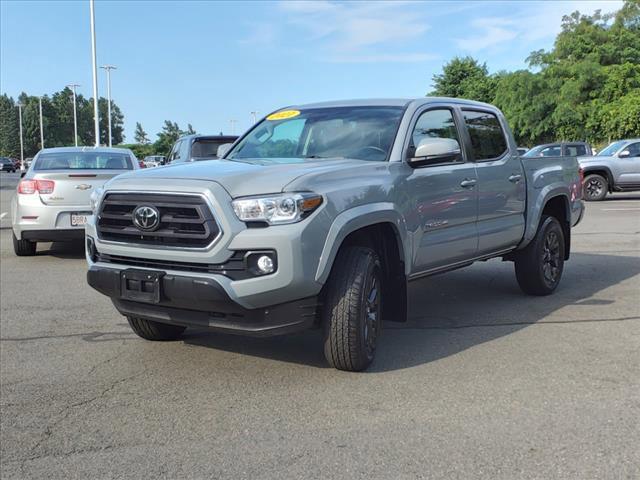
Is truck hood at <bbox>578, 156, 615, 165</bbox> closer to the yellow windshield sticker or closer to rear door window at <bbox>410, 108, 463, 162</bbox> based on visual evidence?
rear door window at <bbox>410, 108, 463, 162</bbox>

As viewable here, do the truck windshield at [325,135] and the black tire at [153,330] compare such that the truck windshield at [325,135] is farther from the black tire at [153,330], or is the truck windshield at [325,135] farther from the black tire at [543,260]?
the black tire at [543,260]

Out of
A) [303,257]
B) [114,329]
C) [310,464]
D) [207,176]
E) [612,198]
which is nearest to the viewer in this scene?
[310,464]

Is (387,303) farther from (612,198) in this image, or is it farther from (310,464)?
(612,198)

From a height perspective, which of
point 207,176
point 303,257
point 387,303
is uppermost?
point 207,176

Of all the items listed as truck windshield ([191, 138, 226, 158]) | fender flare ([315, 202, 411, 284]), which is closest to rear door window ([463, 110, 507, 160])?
fender flare ([315, 202, 411, 284])

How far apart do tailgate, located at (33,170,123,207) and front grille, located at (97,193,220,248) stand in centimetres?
512

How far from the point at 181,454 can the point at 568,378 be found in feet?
8.25

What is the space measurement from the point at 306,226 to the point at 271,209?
229 mm

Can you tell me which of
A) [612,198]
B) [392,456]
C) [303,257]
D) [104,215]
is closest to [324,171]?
[303,257]

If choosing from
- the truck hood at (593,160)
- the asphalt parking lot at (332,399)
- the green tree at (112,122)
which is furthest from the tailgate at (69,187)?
the green tree at (112,122)

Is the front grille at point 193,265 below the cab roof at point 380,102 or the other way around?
below

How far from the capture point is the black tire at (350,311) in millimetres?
4176

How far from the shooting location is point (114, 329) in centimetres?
570

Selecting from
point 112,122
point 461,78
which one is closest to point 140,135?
point 112,122
